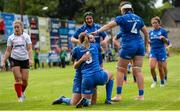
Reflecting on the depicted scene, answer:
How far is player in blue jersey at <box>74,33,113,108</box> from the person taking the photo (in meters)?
11.3

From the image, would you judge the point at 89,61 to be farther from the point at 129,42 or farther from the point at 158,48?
the point at 158,48

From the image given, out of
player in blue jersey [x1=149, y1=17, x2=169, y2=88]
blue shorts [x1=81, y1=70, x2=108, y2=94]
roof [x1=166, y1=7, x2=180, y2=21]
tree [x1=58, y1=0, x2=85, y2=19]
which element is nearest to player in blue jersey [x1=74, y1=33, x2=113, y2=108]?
blue shorts [x1=81, y1=70, x2=108, y2=94]

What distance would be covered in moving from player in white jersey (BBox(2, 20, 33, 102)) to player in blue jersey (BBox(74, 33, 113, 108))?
217 centimetres

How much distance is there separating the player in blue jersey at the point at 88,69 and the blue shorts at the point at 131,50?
1.11 metres

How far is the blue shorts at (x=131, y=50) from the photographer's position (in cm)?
1238

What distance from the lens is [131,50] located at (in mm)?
12383

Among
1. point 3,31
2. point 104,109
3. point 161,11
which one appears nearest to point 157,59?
point 104,109

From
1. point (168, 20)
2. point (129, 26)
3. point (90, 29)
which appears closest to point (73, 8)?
point (168, 20)

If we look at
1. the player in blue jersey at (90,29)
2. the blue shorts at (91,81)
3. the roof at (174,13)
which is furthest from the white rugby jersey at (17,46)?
the roof at (174,13)

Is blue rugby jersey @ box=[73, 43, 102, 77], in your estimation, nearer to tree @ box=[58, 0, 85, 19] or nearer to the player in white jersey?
the player in white jersey

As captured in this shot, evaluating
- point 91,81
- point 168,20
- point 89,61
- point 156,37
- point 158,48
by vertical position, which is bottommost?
point 91,81

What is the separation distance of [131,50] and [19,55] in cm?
278

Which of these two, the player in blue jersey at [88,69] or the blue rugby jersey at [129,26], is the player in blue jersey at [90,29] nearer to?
the blue rugby jersey at [129,26]

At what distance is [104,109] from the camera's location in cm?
1070
